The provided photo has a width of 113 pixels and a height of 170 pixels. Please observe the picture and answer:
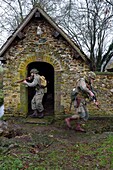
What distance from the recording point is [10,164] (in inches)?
193

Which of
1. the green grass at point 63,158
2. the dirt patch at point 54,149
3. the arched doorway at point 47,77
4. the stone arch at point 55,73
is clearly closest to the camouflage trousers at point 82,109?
the dirt patch at point 54,149

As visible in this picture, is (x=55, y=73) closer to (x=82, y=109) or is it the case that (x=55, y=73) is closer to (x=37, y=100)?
(x=37, y=100)

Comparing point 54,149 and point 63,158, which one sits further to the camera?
point 54,149

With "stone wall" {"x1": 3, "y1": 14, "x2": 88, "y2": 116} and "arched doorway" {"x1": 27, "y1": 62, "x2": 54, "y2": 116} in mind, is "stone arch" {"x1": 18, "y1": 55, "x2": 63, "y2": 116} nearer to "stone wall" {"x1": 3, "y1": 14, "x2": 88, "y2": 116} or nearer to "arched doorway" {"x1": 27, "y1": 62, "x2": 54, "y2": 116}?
"stone wall" {"x1": 3, "y1": 14, "x2": 88, "y2": 116}

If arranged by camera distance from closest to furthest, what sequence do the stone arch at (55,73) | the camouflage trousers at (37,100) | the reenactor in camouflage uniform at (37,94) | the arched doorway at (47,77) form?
the reenactor in camouflage uniform at (37,94) < the camouflage trousers at (37,100) < the stone arch at (55,73) < the arched doorway at (47,77)

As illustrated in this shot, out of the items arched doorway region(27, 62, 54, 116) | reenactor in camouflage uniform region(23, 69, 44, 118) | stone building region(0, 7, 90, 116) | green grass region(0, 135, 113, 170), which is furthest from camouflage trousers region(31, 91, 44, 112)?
green grass region(0, 135, 113, 170)

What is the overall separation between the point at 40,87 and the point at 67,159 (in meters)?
4.36

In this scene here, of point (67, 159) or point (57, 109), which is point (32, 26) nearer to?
point (57, 109)

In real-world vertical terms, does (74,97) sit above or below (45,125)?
above

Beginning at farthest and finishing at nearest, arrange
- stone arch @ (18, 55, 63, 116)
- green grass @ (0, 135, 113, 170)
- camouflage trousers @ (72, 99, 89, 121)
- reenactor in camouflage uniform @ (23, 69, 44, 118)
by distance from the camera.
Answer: stone arch @ (18, 55, 63, 116)
reenactor in camouflage uniform @ (23, 69, 44, 118)
camouflage trousers @ (72, 99, 89, 121)
green grass @ (0, 135, 113, 170)

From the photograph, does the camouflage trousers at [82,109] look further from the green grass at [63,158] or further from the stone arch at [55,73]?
the stone arch at [55,73]

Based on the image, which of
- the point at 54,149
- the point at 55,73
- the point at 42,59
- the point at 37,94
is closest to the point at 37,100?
the point at 37,94

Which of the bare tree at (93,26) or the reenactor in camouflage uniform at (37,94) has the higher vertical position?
the bare tree at (93,26)

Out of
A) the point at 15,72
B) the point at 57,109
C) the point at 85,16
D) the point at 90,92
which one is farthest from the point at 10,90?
the point at 85,16
